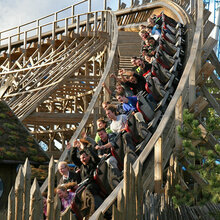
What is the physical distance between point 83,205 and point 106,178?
576 millimetres

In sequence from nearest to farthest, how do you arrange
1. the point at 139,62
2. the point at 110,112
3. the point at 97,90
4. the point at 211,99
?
the point at 110,112, the point at 211,99, the point at 139,62, the point at 97,90

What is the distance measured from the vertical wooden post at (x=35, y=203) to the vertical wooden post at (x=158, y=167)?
9.31 ft

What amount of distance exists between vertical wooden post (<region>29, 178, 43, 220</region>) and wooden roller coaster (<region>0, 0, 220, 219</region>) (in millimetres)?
1276

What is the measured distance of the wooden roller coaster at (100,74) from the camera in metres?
10.2

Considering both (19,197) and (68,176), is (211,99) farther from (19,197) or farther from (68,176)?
(19,197)

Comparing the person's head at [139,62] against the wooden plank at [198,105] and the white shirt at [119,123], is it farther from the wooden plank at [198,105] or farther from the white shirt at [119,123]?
the wooden plank at [198,105]

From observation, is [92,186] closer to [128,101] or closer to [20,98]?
[128,101]

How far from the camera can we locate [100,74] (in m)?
22.3

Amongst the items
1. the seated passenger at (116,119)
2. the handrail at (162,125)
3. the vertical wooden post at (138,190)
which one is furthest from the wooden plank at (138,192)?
the seated passenger at (116,119)

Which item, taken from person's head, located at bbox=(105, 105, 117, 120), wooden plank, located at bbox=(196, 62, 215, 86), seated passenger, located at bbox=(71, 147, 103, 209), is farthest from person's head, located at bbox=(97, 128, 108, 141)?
wooden plank, located at bbox=(196, 62, 215, 86)

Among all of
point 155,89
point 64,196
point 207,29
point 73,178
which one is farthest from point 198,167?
point 207,29

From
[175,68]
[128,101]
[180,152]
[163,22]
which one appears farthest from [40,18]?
[180,152]

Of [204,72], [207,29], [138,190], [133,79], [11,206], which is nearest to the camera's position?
[11,206]

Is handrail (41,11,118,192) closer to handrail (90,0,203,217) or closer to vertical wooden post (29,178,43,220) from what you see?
handrail (90,0,203,217)
